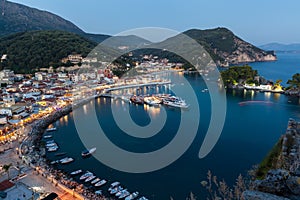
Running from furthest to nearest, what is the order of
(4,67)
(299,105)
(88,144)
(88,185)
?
(4,67) < (299,105) < (88,144) < (88,185)

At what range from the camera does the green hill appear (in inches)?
1189

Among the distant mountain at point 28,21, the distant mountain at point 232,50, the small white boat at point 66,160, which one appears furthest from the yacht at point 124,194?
the distant mountain at point 28,21

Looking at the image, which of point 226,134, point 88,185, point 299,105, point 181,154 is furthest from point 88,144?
point 299,105

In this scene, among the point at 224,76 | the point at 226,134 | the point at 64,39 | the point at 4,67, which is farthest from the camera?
the point at 64,39

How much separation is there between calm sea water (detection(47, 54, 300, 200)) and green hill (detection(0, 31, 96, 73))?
16.3 m

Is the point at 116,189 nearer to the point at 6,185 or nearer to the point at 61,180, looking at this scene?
the point at 61,180

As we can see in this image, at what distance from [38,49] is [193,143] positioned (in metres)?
29.6

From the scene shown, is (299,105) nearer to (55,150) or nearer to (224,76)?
(224,76)

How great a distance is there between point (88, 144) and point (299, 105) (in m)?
15.7

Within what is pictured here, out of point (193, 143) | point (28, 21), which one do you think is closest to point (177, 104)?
point (193, 143)

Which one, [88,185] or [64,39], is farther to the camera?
[64,39]

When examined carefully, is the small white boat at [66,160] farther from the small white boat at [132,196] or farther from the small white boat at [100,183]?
the small white boat at [132,196]

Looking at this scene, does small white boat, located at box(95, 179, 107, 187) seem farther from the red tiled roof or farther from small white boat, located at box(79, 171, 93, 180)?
the red tiled roof

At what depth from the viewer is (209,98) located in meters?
20.5
